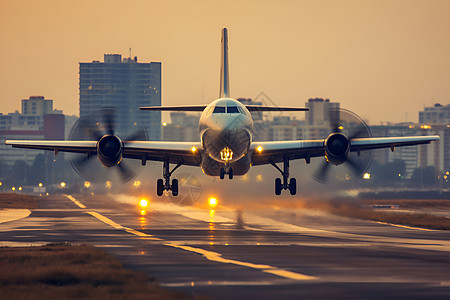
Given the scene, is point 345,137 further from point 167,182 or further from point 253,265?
point 253,265

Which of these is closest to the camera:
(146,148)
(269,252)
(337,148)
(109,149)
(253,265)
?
(253,265)

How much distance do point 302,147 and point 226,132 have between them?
8.67m

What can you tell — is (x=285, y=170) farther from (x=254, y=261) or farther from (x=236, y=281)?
(x=236, y=281)

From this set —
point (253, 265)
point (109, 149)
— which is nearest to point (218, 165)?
point (109, 149)

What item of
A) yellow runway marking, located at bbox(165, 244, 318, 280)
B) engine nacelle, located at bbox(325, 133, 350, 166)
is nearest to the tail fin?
engine nacelle, located at bbox(325, 133, 350, 166)

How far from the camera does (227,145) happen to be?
48375 mm

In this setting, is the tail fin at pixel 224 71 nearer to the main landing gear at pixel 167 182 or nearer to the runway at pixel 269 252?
the main landing gear at pixel 167 182

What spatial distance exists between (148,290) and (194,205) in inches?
2235

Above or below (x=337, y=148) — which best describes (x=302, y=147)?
above

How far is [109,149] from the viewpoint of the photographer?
5275 cm

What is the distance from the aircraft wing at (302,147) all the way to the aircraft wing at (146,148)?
435 cm

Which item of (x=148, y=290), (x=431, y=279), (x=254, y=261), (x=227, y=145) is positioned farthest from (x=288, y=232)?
(x=148, y=290)

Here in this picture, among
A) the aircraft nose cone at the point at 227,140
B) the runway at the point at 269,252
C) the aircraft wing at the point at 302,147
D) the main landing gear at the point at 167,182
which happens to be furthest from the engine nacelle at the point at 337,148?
the main landing gear at the point at 167,182

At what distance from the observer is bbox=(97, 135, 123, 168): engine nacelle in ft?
173
